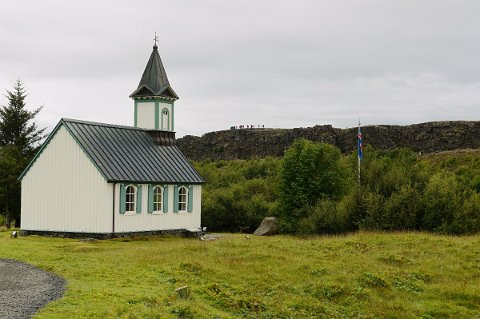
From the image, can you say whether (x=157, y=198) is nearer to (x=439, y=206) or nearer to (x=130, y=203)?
(x=130, y=203)

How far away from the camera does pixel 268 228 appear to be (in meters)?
41.8

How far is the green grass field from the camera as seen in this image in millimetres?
15602

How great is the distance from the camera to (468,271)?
71.6 feet

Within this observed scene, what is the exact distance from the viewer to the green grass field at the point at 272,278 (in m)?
15.6

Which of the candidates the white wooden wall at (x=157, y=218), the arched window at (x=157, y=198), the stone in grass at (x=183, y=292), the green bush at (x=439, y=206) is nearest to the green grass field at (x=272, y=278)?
the stone in grass at (x=183, y=292)

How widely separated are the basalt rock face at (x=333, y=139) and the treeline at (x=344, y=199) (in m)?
46.8

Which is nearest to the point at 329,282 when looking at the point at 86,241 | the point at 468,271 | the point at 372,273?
the point at 372,273

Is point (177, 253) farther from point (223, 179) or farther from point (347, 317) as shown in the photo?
point (223, 179)

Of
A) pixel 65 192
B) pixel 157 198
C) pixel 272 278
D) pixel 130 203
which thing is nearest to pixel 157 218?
pixel 157 198

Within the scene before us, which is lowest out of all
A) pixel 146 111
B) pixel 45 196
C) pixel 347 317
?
pixel 347 317

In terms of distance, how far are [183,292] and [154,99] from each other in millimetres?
25479

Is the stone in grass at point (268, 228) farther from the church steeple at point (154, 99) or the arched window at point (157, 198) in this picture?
the church steeple at point (154, 99)

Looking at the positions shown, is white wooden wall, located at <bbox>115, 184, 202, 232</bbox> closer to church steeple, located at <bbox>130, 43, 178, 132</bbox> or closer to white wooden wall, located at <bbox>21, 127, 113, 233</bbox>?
white wooden wall, located at <bbox>21, 127, 113, 233</bbox>

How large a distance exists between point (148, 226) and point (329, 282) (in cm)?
1816
